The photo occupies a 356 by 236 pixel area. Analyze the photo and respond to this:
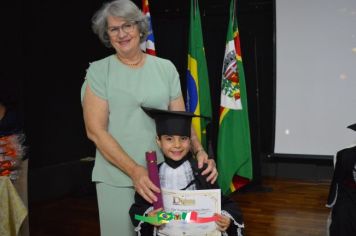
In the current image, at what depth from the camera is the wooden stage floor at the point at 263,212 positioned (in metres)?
3.22

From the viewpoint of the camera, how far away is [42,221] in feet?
11.7

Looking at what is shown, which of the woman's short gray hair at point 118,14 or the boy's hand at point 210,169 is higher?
the woman's short gray hair at point 118,14

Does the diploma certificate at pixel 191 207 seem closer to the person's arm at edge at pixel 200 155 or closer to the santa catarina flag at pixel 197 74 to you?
the person's arm at edge at pixel 200 155

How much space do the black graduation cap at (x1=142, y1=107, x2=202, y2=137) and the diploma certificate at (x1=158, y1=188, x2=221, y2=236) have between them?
0.24 meters

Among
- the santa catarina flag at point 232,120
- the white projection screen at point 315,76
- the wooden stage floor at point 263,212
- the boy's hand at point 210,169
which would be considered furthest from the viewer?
the white projection screen at point 315,76

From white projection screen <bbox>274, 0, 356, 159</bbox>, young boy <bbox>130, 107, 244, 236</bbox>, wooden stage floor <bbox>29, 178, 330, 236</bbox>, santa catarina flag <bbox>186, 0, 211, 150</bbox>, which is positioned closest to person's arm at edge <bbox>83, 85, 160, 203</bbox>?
young boy <bbox>130, 107, 244, 236</bbox>

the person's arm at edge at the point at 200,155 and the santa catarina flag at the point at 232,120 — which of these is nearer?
the person's arm at edge at the point at 200,155

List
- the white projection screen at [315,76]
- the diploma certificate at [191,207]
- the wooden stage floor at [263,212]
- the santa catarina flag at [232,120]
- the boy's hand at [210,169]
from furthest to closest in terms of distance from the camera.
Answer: the white projection screen at [315,76] → the santa catarina flag at [232,120] → the wooden stage floor at [263,212] → the boy's hand at [210,169] → the diploma certificate at [191,207]

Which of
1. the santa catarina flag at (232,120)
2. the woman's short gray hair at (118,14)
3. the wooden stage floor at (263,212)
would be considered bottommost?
the wooden stage floor at (263,212)

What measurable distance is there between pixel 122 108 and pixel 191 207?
470 millimetres

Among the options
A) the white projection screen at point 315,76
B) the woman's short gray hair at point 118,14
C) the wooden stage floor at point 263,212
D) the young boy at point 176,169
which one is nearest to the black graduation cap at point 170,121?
the young boy at point 176,169

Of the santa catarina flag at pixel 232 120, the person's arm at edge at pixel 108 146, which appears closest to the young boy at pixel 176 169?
the person's arm at edge at pixel 108 146

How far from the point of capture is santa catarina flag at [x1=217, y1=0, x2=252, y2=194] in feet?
11.1

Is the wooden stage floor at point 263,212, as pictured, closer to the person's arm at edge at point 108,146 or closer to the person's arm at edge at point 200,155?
the person's arm at edge at point 200,155
